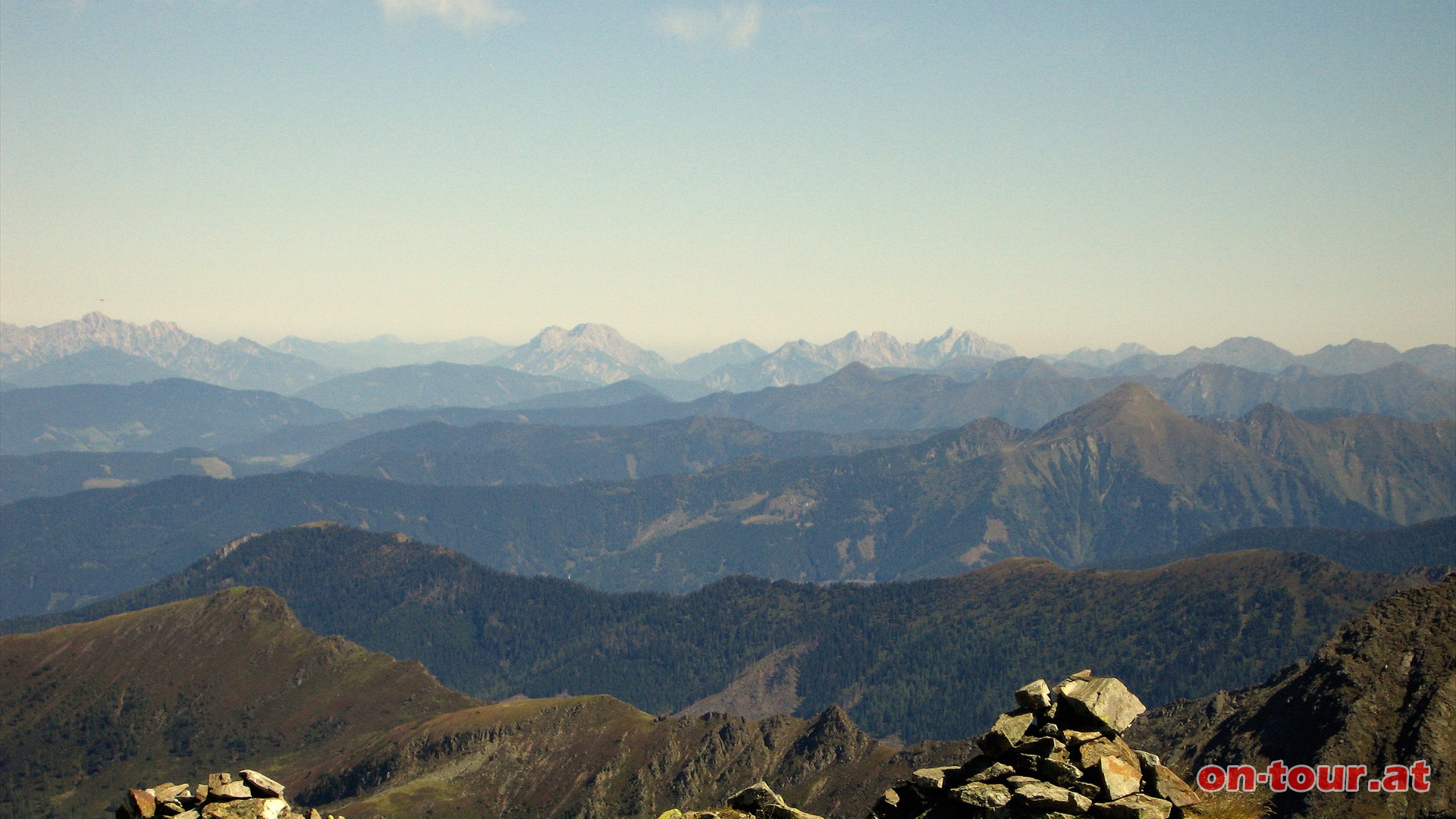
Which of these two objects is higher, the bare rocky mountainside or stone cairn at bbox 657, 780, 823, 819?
stone cairn at bbox 657, 780, 823, 819

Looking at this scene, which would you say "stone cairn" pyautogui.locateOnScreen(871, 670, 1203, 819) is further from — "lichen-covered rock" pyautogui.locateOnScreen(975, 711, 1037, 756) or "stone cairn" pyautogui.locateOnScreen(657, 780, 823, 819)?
"stone cairn" pyautogui.locateOnScreen(657, 780, 823, 819)

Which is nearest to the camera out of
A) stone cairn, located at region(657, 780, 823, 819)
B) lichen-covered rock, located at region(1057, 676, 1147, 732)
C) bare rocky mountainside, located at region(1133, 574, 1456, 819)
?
lichen-covered rock, located at region(1057, 676, 1147, 732)

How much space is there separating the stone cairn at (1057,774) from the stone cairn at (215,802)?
28.0m

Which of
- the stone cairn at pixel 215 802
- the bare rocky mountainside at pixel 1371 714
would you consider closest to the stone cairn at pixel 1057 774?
the stone cairn at pixel 215 802

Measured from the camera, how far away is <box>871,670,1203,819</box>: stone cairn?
1606 inches

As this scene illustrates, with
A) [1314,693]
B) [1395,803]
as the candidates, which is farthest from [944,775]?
[1314,693]

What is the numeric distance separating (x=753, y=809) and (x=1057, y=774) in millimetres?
14847

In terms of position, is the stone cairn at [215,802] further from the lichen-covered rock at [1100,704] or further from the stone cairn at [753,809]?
the lichen-covered rock at [1100,704]

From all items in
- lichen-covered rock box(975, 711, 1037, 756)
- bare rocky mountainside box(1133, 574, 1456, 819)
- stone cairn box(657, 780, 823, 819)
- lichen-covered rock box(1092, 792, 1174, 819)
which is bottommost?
bare rocky mountainside box(1133, 574, 1456, 819)

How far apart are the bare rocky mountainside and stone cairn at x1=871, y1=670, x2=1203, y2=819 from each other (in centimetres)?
4008

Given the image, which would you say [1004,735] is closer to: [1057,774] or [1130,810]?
[1057,774]

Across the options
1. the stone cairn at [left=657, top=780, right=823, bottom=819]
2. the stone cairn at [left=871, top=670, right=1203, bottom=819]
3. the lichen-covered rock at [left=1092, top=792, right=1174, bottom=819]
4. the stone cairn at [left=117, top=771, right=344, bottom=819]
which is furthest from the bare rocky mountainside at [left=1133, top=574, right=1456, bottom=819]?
the stone cairn at [left=117, top=771, right=344, bottom=819]

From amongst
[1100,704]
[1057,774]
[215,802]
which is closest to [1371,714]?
[1100,704]

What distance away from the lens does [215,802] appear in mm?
48531
